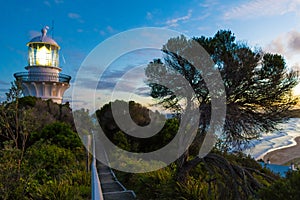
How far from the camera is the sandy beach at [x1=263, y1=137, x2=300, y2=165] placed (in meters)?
27.5

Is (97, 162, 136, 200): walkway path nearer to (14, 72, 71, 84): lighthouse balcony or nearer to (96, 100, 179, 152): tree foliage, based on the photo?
(96, 100, 179, 152): tree foliage

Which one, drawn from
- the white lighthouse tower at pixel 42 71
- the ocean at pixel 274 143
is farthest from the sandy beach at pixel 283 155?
the white lighthouse tower at pixel 42 71

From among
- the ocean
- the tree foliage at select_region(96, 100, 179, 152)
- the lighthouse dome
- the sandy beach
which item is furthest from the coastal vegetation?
the sandy beach

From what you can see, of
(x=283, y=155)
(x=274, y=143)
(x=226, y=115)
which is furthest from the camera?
(x=283, y=155)

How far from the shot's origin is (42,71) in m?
21.7

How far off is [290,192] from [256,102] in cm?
293

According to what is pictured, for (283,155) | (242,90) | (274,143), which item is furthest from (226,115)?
(283,155)

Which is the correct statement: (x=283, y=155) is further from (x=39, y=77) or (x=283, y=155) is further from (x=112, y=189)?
(x=112, y=189)

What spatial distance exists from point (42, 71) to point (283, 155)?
2472 centimetres

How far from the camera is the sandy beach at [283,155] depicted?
27.5 meters

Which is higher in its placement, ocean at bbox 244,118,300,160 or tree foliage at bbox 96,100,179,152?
tree foliage at bbox 96,100,179,152

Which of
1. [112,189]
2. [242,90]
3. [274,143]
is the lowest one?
[112,189]

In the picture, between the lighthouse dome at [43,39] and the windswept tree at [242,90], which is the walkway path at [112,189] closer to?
the windswept tree at [242,90]

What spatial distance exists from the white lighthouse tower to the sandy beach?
2094cm
